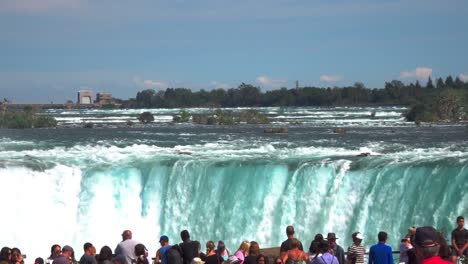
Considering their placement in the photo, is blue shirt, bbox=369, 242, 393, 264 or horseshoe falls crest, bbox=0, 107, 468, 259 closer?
blue shirt, bbox=369, 242, 393, 264

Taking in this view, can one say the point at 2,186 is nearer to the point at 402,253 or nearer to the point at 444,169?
the point at 444,169

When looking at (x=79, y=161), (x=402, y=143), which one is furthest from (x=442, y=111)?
(x=79, y=161)

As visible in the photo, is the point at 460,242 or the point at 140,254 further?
the point at 460,242

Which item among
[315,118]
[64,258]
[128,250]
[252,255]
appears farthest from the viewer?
[315,118]

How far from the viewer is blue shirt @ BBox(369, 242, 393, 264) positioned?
13953 millimetres

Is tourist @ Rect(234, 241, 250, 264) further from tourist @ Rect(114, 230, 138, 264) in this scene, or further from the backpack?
tourist @ Rect(114, 230, 138, 264)

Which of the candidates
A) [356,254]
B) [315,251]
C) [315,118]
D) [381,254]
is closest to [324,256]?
[315,251]

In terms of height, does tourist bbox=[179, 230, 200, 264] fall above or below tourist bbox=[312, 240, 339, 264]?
below

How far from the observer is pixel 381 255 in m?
14.0

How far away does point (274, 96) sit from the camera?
185750 millimetres

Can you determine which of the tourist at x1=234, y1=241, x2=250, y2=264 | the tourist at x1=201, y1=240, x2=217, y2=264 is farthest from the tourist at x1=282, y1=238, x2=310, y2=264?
the tourist at x1=201, y1=240, x2=217, y2=264

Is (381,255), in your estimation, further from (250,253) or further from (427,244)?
(427,244)

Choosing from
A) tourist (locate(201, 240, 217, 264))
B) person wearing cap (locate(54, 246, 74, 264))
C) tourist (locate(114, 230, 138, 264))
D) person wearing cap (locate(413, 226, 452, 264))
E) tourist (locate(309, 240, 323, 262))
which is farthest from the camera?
tourist (locate(114, 230, 138, 264))

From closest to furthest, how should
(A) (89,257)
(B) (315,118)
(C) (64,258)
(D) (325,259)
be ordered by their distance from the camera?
(D) (325,259), (C) (64,258), (A) (89,257), (B) (315,118)
